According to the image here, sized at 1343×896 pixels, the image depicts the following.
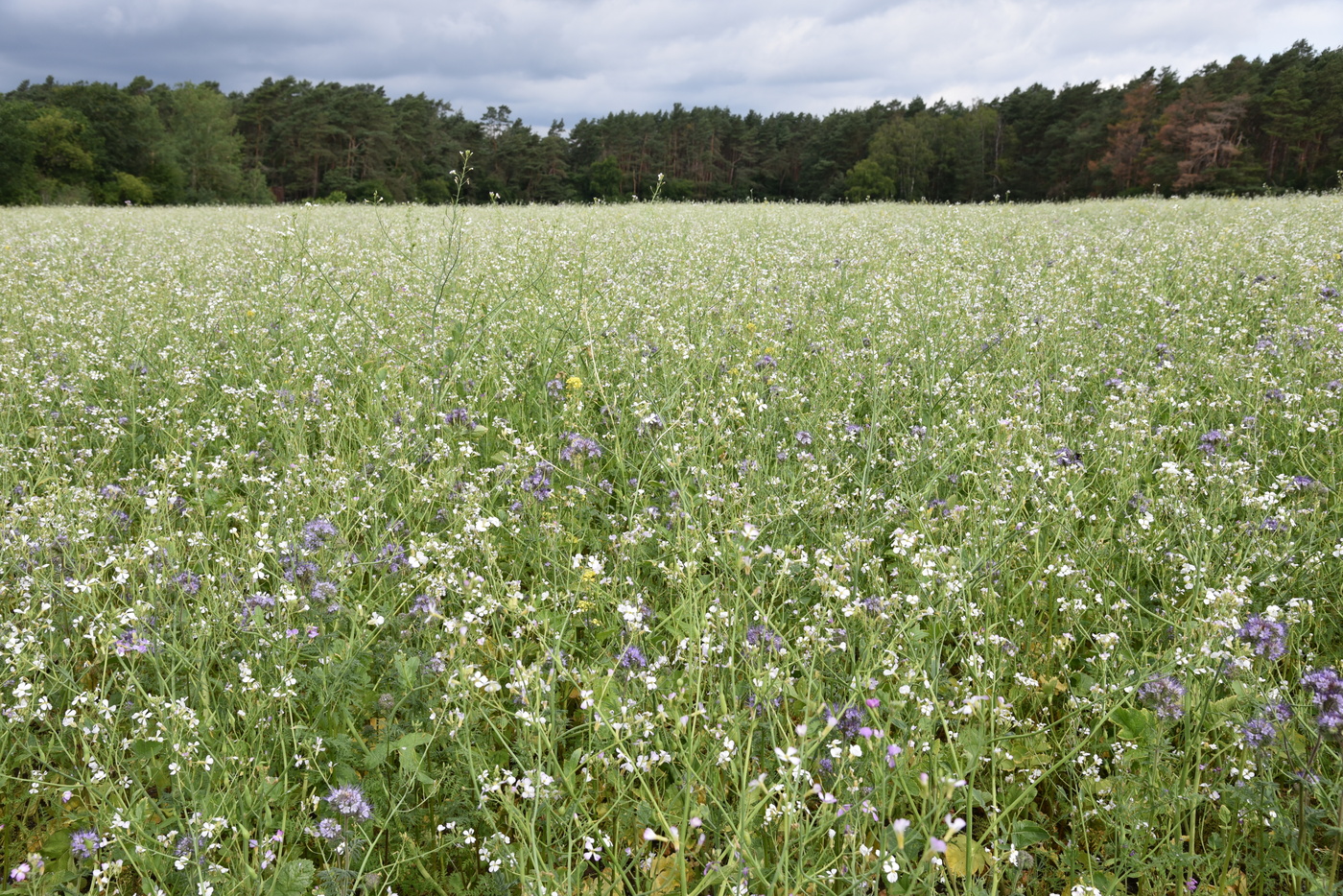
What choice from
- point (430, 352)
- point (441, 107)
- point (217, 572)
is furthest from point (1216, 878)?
point (441, 107)

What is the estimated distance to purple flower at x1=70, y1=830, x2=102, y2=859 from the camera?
191 centimetres

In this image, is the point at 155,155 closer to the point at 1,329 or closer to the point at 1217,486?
the point at 1,329

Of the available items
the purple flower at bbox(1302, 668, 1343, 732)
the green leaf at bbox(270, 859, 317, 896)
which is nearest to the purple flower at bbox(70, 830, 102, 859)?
the green leaf at bbox(270, 859, 317, 896)

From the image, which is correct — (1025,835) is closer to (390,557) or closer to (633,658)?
(633,658)

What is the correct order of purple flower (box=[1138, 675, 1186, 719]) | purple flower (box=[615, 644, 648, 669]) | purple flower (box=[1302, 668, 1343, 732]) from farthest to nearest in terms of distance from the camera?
1. purple flower (box=[615, 644, 648, 669])
2. purple flower (box=[1138, 675, 1186, 719])
3. purple flower (box=[1302, 668, 1343, 732])

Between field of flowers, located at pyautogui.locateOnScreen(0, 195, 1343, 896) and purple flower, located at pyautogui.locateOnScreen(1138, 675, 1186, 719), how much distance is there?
1 centimetres

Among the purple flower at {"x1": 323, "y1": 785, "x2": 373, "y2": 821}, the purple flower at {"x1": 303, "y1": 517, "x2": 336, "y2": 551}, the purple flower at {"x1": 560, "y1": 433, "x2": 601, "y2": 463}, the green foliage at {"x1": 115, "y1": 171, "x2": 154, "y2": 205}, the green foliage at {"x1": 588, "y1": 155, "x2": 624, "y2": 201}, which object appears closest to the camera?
the purple flower at {"x1": 323, "y1": 785, "x2": 373, "y2": 821}

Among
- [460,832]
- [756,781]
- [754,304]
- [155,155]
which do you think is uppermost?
[155,155]

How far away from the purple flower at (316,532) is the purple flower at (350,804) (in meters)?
1.06

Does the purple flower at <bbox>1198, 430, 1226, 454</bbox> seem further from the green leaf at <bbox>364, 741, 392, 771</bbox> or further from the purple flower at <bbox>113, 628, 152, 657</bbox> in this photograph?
the purple flower at <bbox>113, 628, 152, 657</bbox>

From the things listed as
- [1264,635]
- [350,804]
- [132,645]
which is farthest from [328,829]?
[1264,635]

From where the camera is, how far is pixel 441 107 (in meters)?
78.4

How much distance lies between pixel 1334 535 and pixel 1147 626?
1144 mm

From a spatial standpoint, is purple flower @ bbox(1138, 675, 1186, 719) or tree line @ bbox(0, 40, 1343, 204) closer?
purple flower @ bbox(1138, 675, 1186, 719)
